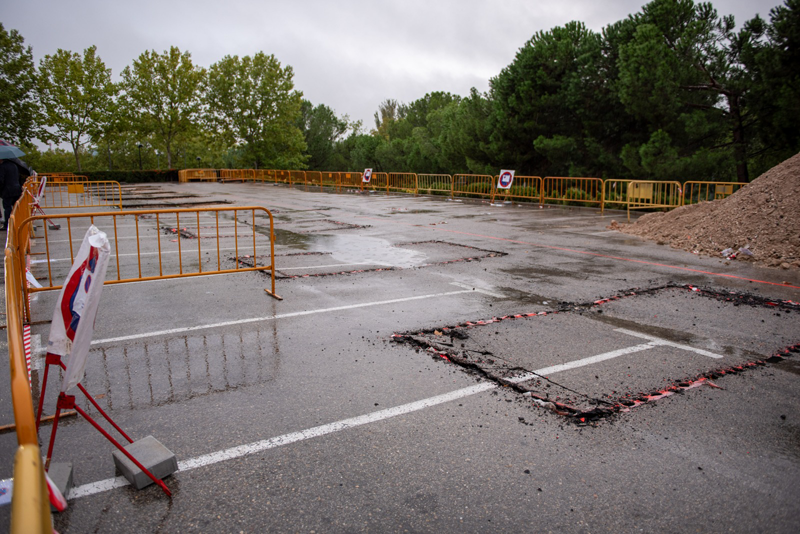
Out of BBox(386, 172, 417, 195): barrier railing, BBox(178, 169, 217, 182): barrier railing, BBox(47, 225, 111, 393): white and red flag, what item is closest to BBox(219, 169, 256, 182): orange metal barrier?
BBox(178, 169, 217, 182): barrier railing

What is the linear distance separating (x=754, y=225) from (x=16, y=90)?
193 ft

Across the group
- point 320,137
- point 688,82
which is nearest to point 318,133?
point 320,137

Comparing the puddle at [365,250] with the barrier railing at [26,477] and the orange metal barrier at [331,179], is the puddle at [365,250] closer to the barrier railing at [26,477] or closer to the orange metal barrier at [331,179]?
the barrier railing at [26,477]

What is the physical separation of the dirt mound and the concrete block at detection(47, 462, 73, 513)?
38.1ft

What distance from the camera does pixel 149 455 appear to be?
142 inches

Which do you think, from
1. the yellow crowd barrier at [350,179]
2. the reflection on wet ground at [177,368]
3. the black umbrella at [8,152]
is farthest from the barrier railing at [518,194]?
the reflection on wet ground at [177,368]

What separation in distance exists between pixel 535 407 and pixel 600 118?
1007 inches

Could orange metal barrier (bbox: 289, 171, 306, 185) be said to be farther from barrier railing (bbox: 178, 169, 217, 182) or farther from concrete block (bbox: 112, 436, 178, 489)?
concrete block (bbox: 112, 436, 178, 489)

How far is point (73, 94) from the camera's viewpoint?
53.6 meters

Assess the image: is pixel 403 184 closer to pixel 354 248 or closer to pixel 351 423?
pixel 354 248

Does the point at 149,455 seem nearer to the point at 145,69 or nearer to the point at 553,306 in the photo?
the point at 553,306

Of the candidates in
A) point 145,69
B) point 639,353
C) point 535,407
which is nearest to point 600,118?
point 639,353

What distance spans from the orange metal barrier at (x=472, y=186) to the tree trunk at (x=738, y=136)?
10221 millimetres

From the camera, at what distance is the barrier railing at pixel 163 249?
7867 millimetres
